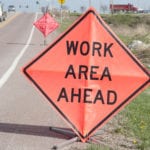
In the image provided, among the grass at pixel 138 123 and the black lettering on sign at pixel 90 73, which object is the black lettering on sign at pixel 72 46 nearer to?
the black lettering on sign at pixel 90 73

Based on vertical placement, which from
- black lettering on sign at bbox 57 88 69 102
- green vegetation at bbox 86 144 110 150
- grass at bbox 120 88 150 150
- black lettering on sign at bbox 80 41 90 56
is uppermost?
black lettering on sign at bbox 80 41 90 56

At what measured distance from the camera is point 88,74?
739cm

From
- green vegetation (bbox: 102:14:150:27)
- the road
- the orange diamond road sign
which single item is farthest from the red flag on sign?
green vegetation (bbox: 102:14:150:27)

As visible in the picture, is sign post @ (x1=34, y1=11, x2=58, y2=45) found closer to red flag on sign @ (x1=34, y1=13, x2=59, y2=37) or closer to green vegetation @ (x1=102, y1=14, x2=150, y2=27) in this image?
red flag on sign @ (x1=34, y1=13, x2=59, y2=37)

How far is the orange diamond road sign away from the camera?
289 inches

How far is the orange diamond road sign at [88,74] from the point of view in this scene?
735 centimetres

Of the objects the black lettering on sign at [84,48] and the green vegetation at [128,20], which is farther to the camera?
the green vegetation at [128,20]

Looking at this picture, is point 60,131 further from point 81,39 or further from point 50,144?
point 81,39

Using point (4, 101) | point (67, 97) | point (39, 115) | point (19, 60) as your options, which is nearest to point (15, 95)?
point (4, 101)

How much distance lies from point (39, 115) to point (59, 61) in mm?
2469

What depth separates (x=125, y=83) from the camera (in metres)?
7.37

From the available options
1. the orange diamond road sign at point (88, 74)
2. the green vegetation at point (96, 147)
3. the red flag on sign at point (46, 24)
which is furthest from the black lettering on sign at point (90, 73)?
the red flag on sign at point (46, 24)

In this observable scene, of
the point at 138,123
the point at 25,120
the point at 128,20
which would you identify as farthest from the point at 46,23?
the point at 128,20

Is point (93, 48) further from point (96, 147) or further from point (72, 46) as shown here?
point (96, 147)
